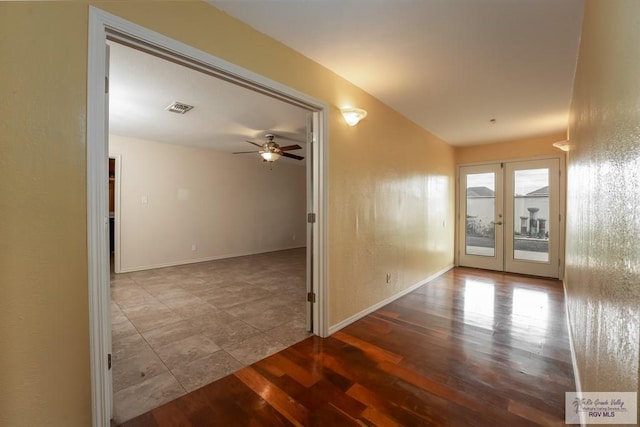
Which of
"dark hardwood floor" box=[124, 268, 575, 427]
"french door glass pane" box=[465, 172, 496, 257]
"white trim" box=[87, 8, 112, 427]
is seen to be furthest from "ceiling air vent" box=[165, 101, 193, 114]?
"french door glass pane" box=[465, 172, 496, 257]

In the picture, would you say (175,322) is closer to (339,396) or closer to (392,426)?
(339,396)

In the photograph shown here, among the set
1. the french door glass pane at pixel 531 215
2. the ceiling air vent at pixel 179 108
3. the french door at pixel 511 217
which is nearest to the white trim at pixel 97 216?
the ceiling air vent at pixel 179 108

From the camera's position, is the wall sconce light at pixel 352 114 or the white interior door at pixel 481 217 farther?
the white interior door at pixel 481 217

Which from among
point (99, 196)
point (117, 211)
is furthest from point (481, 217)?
point (117, 211)

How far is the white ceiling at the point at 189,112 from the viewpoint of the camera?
2.46 meters

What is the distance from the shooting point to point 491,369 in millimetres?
1972

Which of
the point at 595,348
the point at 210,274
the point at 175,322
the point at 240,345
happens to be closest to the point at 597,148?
the point at 595,348

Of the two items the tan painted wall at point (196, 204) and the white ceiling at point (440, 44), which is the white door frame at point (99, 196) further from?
the tan painted wall at point (196, 204)

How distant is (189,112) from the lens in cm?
355

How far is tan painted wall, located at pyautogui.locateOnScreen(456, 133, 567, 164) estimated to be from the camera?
15.1ft

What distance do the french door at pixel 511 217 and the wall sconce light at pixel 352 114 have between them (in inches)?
157

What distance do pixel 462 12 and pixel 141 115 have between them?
401cm

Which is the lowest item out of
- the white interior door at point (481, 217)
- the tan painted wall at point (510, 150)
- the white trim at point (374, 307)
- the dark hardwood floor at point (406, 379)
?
the dark hardwood floor at point (406, 379)

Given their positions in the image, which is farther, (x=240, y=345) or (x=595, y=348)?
(x=240, y=345)
